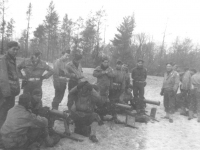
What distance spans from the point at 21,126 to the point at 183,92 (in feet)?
24.5

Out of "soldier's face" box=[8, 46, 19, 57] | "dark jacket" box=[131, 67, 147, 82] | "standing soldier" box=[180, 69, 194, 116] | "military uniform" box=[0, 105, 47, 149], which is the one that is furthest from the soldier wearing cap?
"standing soldier" box=[180, 69, 194, 116]

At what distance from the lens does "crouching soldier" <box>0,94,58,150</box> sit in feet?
11.3

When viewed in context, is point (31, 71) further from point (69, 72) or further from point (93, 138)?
point (93, 138)

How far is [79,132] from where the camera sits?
5.13 m

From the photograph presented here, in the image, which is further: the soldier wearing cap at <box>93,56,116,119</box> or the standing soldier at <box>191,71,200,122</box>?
the standing soldier at <box>191,71,200,122</box>

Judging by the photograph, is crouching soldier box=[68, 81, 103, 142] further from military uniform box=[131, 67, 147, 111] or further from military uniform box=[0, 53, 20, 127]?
military uniform box=[131, 67, 147, 111]

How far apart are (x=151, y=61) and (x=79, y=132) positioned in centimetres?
2533

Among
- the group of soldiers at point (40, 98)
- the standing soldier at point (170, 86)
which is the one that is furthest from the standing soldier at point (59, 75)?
the standing soldier at point (170, 86)

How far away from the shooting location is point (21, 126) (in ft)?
11.4

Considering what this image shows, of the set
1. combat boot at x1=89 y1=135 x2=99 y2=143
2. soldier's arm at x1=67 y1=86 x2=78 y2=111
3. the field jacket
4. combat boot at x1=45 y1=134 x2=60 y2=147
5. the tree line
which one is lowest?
combat boot at x1=89 y1=135 x2=99 y2=143

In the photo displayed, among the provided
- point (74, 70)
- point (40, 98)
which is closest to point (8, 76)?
point (40, 98)

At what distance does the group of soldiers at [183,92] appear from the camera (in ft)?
24.8

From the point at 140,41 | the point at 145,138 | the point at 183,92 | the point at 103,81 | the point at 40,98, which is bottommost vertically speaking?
the point at 145,138

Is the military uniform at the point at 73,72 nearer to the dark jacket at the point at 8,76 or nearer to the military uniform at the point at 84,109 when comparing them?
the military uniform at the point at 84,109
